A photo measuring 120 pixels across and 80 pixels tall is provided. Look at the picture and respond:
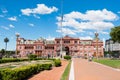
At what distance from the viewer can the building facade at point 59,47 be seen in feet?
507

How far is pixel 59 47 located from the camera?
509ft

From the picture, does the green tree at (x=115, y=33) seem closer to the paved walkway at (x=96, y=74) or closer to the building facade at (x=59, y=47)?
the paved walkway at (x=96, y=74)

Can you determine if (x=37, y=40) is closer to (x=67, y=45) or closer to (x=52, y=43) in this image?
(x=52, y=43)

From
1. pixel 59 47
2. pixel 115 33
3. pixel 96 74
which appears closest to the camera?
pixel 96 74

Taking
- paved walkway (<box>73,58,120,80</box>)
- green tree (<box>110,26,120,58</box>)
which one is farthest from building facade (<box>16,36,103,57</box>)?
paved walkway (<box>73,58,120,80</box>)

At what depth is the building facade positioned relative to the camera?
154 meters

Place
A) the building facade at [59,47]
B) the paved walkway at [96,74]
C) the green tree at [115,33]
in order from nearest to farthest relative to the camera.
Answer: the paved walkway at [96,74] < the green tree at [115,33] < the building facade at [59,47]

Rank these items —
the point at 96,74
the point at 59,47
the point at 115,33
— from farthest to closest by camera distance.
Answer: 1. the point at 59,47
2. the point at 115,33
3. the point at 96,74

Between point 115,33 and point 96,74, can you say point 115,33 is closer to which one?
point 115,33

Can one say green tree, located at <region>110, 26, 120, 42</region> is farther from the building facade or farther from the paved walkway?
the building facade

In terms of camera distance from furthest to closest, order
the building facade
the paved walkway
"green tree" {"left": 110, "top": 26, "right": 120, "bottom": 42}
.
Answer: the building facade → "green tree" {"left": 110, "top": 26, "right": 120, "bottom": 42} → the paved walkway

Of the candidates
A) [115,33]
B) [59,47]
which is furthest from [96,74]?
[59,47]

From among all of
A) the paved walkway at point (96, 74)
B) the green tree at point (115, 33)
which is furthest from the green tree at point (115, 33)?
the paved walkway at point (96, 74)

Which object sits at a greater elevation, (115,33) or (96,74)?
(115,33)
